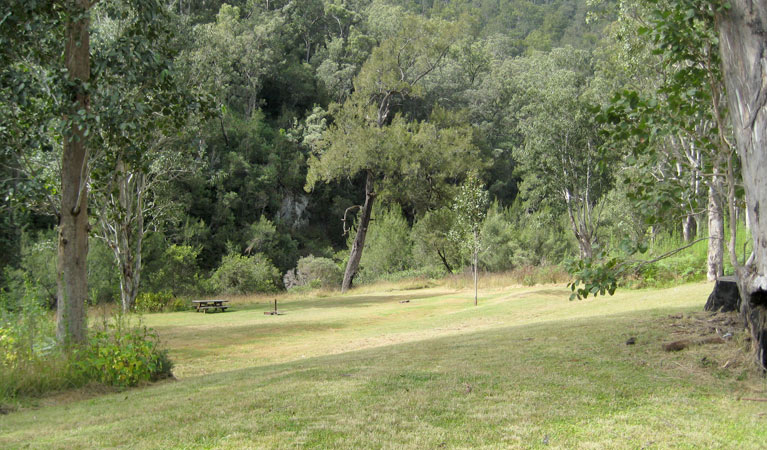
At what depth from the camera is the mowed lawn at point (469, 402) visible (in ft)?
15.0

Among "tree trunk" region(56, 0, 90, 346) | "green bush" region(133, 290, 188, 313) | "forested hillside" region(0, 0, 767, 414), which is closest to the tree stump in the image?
"forested hillside" region(0, 0, 767, 414)

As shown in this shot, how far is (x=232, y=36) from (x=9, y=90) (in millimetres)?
45769

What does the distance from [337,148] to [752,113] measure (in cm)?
2946

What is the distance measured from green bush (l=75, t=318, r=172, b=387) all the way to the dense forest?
637 millimetres

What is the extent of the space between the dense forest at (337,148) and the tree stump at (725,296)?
1.18 m

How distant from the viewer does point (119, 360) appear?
8289 millimetres

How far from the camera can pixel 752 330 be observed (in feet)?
21.6

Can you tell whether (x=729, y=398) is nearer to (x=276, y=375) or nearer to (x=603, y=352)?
(x=603, y=352)

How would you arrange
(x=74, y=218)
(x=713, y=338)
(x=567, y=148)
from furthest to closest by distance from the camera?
(x=567, y=148) < (x=74, y=218) < (x=713, y=338)

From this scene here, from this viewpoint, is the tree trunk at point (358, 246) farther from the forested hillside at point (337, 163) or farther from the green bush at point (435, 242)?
the green bush at point (435, 242)

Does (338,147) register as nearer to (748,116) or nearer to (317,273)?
(317,273)

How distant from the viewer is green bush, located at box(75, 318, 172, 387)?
8.20m

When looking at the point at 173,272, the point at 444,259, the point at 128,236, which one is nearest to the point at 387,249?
the point at 444,259

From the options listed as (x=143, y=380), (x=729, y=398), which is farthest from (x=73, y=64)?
(x=729, y=398)
